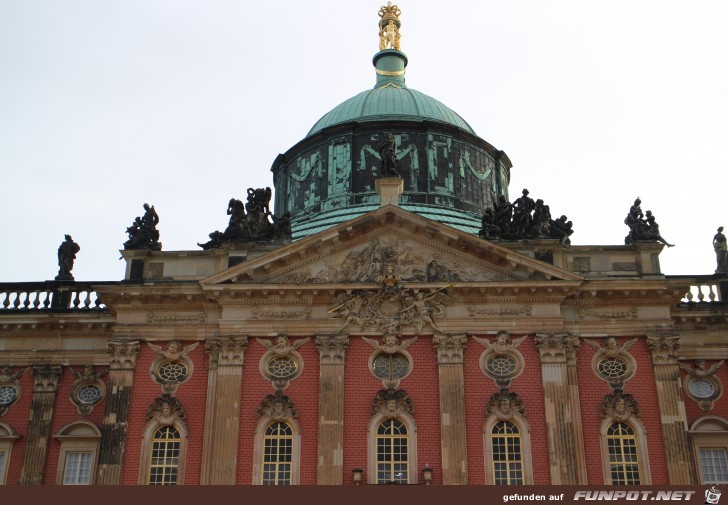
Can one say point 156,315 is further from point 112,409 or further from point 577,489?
point 577,489

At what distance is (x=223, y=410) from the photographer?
29.2 m

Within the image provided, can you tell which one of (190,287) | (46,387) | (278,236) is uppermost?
(278,236)

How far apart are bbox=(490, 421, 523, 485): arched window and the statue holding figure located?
10108 millimetres

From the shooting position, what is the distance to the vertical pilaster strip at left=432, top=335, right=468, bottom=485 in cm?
2822

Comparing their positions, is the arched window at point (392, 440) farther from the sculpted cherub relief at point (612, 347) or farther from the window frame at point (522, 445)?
the sculpted cherub relief at point (612, 347)

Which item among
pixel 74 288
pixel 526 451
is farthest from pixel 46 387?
pixel 526 451

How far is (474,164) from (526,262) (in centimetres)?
1172

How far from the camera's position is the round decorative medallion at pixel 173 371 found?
3031cm

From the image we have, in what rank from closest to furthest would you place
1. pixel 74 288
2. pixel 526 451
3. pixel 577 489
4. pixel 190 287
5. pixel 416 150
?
pixel 577 489
pixel 526 451
pixel 190 287
pixel 74 288
pixel 416 150

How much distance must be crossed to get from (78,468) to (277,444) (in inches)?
279

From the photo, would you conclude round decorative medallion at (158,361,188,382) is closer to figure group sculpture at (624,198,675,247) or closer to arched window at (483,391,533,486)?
arched window at (483,391,533,486)

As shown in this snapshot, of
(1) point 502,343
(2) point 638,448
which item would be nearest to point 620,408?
(2) point 638,448

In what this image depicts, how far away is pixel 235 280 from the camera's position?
3044cm

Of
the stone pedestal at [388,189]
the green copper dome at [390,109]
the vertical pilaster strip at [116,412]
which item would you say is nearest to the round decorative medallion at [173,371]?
the vertical pilaster strip at [116,412]
